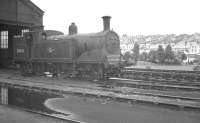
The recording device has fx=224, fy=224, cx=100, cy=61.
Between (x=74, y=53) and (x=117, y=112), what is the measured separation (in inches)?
349

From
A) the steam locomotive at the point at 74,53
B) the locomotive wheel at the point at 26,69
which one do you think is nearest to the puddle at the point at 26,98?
the steam locomotive at the point at 74,53

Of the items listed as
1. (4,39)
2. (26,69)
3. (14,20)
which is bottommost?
(26,69)

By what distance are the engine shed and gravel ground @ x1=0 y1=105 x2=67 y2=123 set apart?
1268 cm

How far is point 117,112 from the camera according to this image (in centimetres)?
798

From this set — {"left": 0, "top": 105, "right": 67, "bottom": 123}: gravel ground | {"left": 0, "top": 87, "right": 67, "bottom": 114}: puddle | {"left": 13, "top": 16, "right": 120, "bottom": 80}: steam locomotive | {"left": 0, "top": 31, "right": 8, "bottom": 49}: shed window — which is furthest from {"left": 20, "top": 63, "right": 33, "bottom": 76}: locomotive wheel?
{"left": 0, "top": 31, "right": 8, "bottom": 49}: shed window

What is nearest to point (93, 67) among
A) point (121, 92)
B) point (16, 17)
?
point (121, 92)

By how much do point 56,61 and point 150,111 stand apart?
1057 cm

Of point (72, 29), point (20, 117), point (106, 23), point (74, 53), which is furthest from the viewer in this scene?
point (72, 29)

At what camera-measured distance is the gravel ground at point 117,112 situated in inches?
280

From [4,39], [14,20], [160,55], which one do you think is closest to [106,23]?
[14,20]

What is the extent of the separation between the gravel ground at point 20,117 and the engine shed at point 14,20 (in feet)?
41.6

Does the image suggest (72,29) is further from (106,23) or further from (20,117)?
(20,117)

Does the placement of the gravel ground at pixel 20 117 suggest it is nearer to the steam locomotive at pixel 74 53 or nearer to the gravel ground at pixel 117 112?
the gravel ground at pixel 117 112

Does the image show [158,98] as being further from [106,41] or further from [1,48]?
[1,48]
